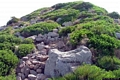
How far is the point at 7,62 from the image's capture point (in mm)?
16625

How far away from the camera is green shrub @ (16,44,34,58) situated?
58.2 ft

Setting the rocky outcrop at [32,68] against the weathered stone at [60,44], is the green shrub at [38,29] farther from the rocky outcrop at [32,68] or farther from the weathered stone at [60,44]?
the rocky outcrop at [32,68]

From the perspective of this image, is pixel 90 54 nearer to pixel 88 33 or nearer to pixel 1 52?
pixel 88 33

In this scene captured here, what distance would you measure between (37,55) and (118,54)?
4.77 meters

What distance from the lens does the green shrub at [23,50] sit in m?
17.8

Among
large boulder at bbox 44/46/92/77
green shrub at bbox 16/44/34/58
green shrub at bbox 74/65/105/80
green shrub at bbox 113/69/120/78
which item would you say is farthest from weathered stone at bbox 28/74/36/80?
green shrub at bbox 113/69/120/78

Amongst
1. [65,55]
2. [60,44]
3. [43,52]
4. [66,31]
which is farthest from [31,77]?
[66,31]

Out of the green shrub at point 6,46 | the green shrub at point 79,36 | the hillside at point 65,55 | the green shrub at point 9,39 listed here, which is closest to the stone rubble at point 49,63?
the hillside at point 65,55

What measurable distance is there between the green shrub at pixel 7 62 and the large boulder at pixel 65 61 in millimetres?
2210

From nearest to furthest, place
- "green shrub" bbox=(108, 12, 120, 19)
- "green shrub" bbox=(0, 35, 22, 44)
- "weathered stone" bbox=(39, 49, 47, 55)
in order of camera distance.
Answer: "weathered stone" bbox=(39, 49, 47, 55)
"green shrub" bbox=(0, 35, 22, 44)
"green shrub" bbox=(108, 12, 120, 19)

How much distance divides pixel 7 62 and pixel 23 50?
1570 mm

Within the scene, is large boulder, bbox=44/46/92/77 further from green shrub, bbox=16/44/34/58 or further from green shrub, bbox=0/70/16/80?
green shrub, bbox=16/44/34/58

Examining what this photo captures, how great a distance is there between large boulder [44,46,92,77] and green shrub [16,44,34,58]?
8.08 feet

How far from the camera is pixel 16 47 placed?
60.5 feet
